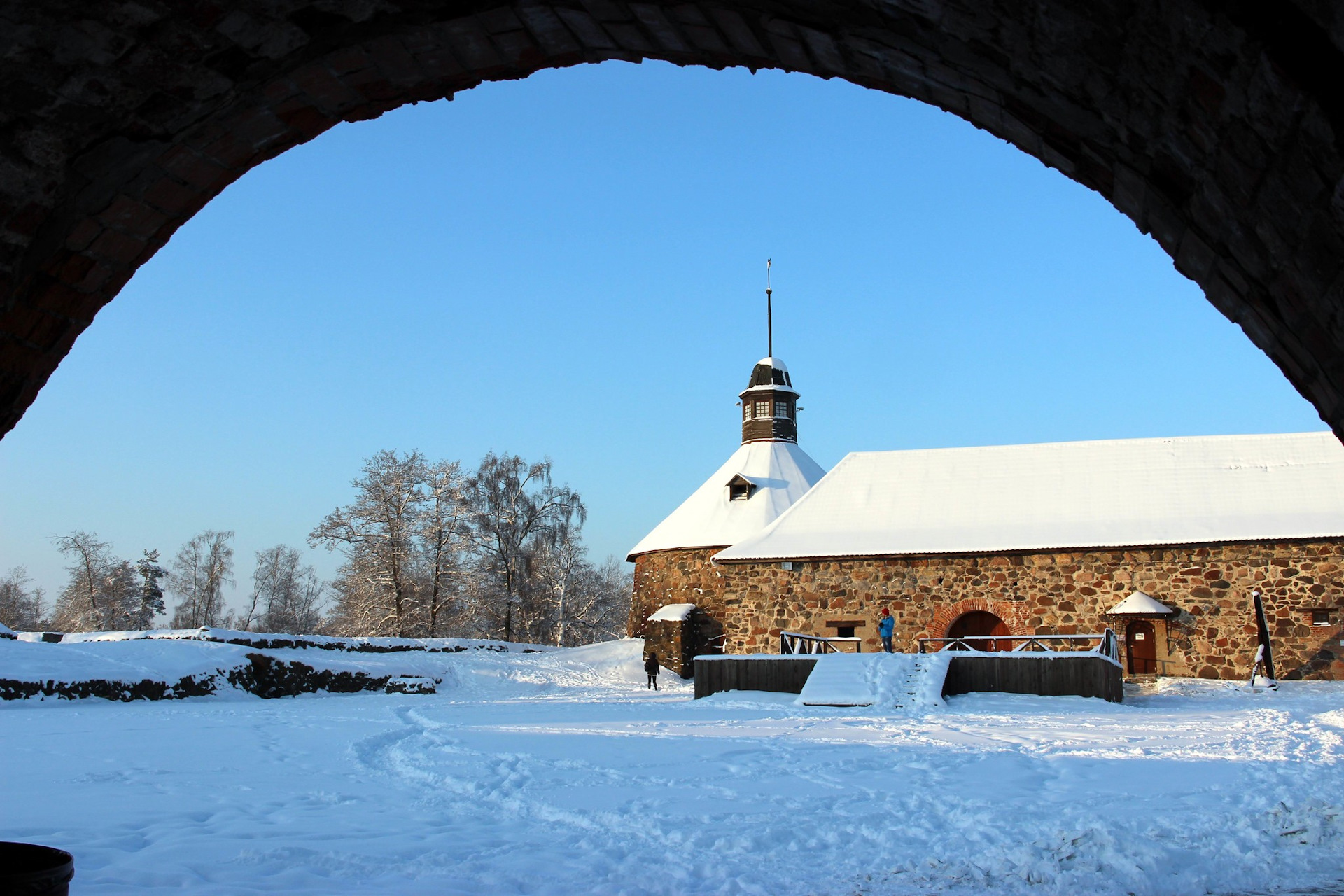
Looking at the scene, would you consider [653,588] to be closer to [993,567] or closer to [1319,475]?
[993,567]

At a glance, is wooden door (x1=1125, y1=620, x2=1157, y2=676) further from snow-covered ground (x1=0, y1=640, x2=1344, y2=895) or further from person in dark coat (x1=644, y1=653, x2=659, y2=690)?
person in dark coat (x1=644, y1=653, x2=659, y2=690)

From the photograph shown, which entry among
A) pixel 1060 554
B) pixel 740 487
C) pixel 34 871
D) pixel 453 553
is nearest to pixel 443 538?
pixel 453 553

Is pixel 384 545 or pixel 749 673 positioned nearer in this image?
pixel 749 673

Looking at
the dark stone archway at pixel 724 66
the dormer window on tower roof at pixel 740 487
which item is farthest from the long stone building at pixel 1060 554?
the dark stone archway at pixel 724 66

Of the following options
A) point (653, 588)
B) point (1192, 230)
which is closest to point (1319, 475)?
point (653, 588)

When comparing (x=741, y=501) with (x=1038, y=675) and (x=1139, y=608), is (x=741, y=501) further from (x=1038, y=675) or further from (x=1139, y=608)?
(x=1038, y=675)

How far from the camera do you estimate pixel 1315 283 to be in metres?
2.56

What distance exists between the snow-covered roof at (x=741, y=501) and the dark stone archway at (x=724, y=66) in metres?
23.4

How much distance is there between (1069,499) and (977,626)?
3.75 meters

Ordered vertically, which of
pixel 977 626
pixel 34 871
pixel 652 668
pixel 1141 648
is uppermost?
pixel 977 626

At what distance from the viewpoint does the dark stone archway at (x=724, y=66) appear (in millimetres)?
2393

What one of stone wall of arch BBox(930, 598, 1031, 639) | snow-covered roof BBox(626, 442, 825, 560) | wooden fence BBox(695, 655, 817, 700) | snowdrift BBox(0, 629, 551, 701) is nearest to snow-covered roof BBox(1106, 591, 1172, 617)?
stone wall of arch BBox(930, 598, 1031, 639)

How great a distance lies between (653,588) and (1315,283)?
25605mm

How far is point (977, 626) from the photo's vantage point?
21.9 m
